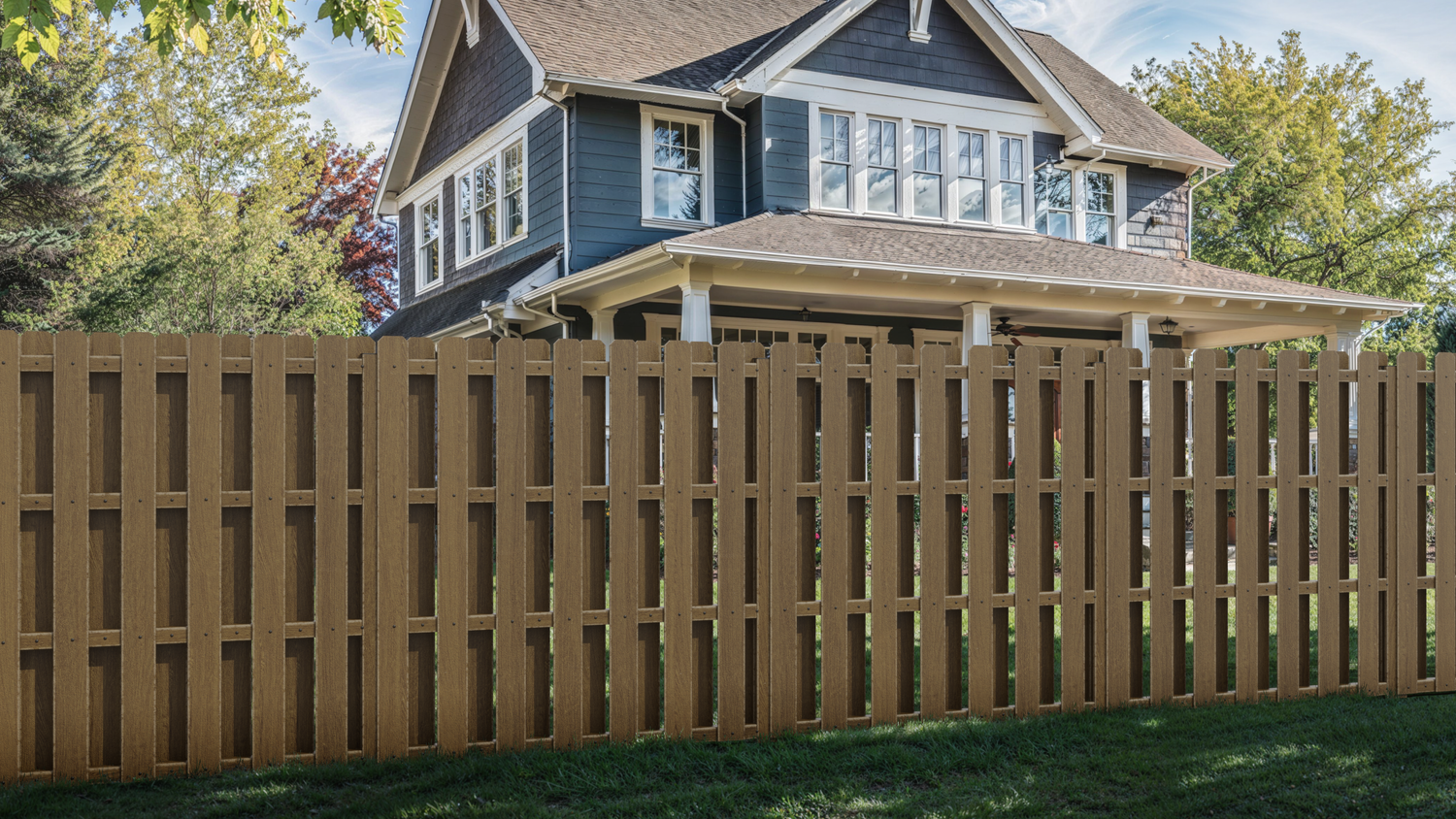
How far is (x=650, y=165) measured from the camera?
14016 mm

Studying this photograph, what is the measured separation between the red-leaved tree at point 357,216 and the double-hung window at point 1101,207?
2425cm

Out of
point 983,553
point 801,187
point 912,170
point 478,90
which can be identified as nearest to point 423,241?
point 478,90

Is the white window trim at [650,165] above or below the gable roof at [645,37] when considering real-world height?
below

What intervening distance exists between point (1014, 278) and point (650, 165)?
4.89m

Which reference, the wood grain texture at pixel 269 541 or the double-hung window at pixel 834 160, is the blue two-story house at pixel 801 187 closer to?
the double-hung window at pixel 834 160

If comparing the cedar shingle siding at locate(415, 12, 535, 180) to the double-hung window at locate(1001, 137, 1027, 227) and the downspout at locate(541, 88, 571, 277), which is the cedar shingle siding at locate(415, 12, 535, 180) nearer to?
the downspout at locate(541, 88, 571, 277)

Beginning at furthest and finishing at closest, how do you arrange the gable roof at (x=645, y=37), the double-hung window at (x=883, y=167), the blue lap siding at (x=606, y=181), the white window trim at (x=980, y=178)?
the white window trim at (x=980, y=178) < the double-hung window at (x=883, y=167) < the gable roof at (x=645, y=37) < the blue lap siding at (x=606, y=181)

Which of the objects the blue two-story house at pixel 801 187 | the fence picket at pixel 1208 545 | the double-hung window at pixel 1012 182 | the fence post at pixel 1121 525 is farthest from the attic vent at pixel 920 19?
the fence post at pixel 1121 525

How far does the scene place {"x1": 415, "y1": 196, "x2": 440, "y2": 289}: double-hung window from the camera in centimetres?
1902

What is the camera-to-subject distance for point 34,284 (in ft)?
73.4

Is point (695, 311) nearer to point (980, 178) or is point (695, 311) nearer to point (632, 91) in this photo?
point (632, 91)

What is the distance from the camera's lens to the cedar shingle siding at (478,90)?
15.5 metres

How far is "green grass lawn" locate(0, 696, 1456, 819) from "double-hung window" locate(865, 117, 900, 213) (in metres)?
11.1

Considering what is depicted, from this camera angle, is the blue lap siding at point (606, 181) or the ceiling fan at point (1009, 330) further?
the ceiling fan at point (1009, 330)
